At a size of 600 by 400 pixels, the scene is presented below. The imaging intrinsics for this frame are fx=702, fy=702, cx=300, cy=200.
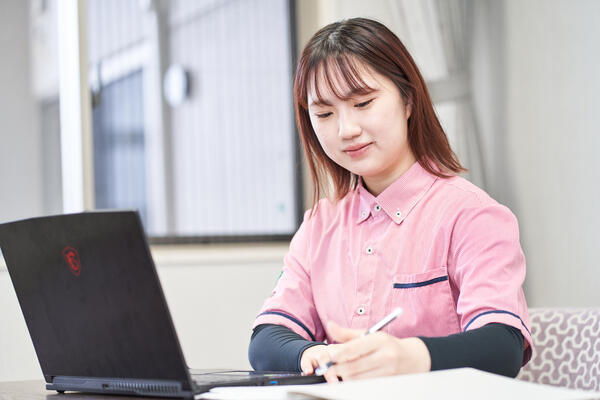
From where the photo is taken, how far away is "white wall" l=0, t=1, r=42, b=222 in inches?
98.7

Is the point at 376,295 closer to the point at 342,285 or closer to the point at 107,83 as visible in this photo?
the point at 342,285

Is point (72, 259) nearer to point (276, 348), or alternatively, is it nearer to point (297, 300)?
point (276, 348)

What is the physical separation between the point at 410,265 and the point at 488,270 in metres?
0.16

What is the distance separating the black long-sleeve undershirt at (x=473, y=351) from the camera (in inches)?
34.1

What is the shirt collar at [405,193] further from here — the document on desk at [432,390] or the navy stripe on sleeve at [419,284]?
the document on desk at [432,390]

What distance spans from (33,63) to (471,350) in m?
2.16

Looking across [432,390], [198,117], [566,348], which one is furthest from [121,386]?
[198,117]

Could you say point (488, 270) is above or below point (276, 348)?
above

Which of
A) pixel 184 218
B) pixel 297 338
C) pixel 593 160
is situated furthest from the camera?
pixel 184 218

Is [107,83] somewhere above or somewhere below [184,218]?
above

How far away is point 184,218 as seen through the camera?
2.77m

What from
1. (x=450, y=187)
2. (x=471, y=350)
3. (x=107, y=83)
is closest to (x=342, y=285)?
(x=450, y=187)

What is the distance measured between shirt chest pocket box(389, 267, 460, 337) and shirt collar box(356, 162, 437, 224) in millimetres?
119

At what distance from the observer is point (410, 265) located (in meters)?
1.15
